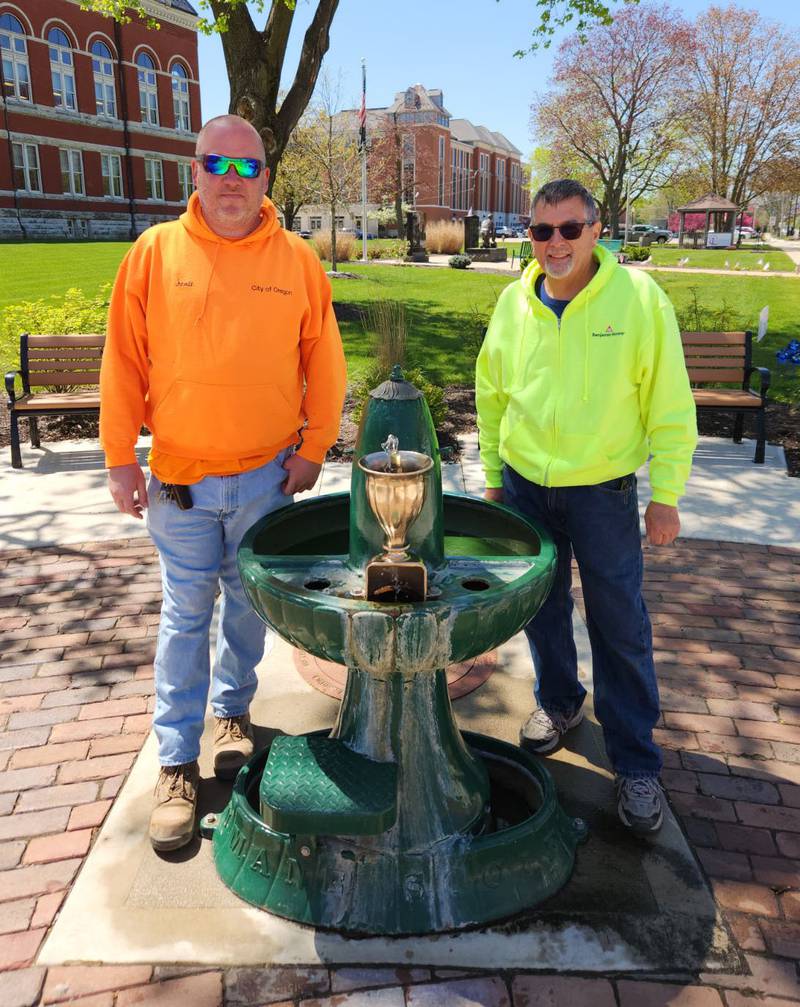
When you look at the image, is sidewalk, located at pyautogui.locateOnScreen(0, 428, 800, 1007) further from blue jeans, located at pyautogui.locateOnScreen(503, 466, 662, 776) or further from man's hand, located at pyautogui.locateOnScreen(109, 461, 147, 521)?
man's hand, located at pyautogui.locateOnScreen(109, 461, 147, 521)

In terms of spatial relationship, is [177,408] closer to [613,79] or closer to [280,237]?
[280,237]

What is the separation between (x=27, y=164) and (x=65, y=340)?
37.3m

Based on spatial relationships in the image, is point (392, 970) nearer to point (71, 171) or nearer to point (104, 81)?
point (71, 171)

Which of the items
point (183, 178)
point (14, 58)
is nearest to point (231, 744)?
point (14, 58)

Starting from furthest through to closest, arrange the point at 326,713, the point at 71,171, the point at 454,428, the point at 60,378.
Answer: the point at 71,171
the point at 454,428
the point at 60,378
the point at 326,713

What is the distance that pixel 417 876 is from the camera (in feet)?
7.64

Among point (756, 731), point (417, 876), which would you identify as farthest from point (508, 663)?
point (417, 876)

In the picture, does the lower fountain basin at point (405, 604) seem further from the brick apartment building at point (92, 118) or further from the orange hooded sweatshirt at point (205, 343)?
the brick apartment building at point (92, 118)

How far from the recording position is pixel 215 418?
2.63 meters

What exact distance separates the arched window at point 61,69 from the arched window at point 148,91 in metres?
4.04

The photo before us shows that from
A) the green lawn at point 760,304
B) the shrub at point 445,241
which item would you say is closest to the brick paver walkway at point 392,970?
the green lawn at point 760,304

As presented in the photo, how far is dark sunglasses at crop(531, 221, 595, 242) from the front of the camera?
2.49 m

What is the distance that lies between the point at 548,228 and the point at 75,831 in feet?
8.11

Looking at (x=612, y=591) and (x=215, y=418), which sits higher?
(x=215, y=418)
